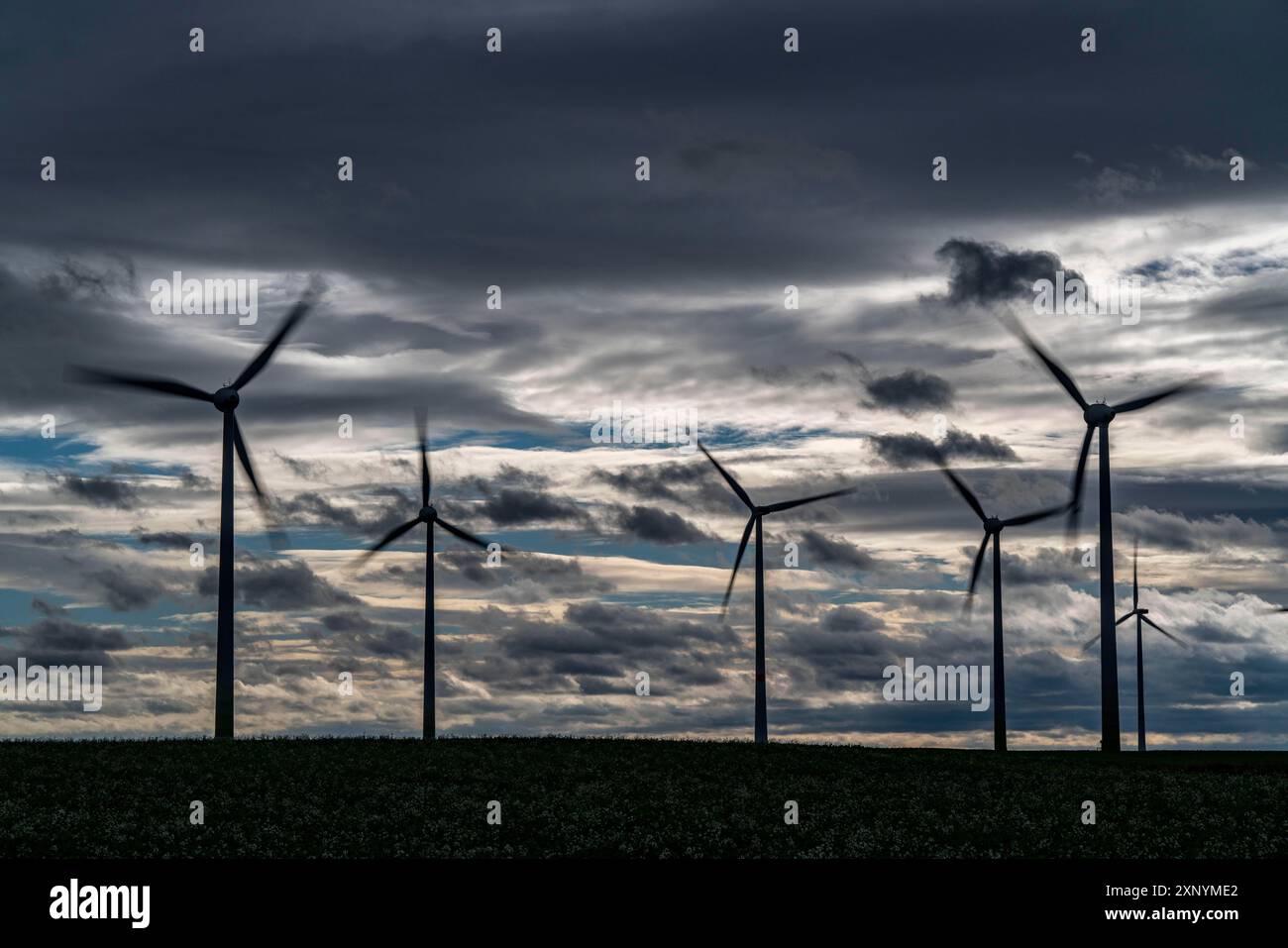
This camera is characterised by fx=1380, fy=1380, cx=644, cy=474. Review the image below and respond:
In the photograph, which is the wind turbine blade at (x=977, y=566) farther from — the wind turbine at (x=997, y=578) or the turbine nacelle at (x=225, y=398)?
the turbine nacelle at (x=225, y=398)

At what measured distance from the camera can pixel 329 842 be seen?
4406 cm

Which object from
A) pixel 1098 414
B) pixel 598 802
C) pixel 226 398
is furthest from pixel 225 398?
pixel 1098 414

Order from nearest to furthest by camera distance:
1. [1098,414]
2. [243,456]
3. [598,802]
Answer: [598,802], [243,456], [1098,414]

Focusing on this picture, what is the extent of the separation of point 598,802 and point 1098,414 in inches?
2505

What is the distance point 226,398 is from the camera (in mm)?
90875

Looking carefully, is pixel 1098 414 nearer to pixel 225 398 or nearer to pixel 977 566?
pixel 977 566

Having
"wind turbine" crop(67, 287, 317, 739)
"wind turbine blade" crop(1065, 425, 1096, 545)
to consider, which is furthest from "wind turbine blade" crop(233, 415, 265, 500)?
"wind turbine blade" crop(1065, 425, 1096, 545)

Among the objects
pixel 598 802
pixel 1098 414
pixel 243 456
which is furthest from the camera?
pixel 1098 414

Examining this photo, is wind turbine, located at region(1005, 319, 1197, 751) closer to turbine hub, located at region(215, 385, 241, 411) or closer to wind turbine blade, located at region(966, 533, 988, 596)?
wind turbine blade, located at region(966, 533, 988, 596)

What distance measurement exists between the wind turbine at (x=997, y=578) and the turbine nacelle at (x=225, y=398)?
183 feet

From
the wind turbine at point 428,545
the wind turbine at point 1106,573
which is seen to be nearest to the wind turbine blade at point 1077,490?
the wind turbine at point 1106,573

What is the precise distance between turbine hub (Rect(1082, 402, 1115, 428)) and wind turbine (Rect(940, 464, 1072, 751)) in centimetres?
691
